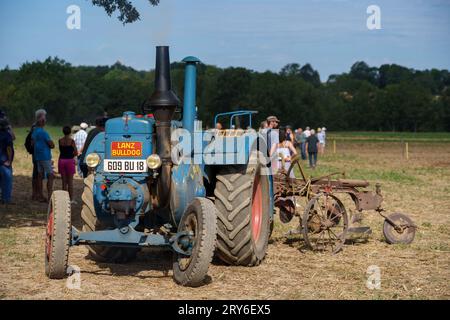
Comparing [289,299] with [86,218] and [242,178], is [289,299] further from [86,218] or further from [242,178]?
[86,218]

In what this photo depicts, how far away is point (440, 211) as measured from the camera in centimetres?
1514

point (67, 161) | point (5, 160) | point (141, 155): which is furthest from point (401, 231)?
point (5, 160)

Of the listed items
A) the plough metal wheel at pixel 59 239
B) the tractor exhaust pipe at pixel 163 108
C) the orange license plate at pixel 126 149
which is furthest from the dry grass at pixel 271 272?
the orange license plate at pixel 126 149

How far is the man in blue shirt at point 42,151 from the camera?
14969 millimetres

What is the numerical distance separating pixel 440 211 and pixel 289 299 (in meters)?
8.90

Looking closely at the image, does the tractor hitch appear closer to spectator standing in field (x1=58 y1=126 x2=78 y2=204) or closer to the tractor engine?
the tractor engine

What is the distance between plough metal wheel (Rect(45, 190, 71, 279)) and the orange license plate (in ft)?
2.34

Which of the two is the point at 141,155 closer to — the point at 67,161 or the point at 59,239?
the point at 59,239

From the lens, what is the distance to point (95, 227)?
837cm

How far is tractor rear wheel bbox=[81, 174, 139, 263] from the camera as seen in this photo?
829 centimetres

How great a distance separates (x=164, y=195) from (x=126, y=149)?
633 millimetres

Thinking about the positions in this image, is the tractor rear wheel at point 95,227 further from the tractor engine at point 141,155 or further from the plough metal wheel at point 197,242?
the plough metal wheel at point 197,242

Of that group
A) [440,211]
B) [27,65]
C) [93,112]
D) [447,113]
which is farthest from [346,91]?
[440,211]

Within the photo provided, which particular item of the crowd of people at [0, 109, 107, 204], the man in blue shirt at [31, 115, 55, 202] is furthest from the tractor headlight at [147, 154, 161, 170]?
the man in blue shirt at [31, 115, 55, 202]
